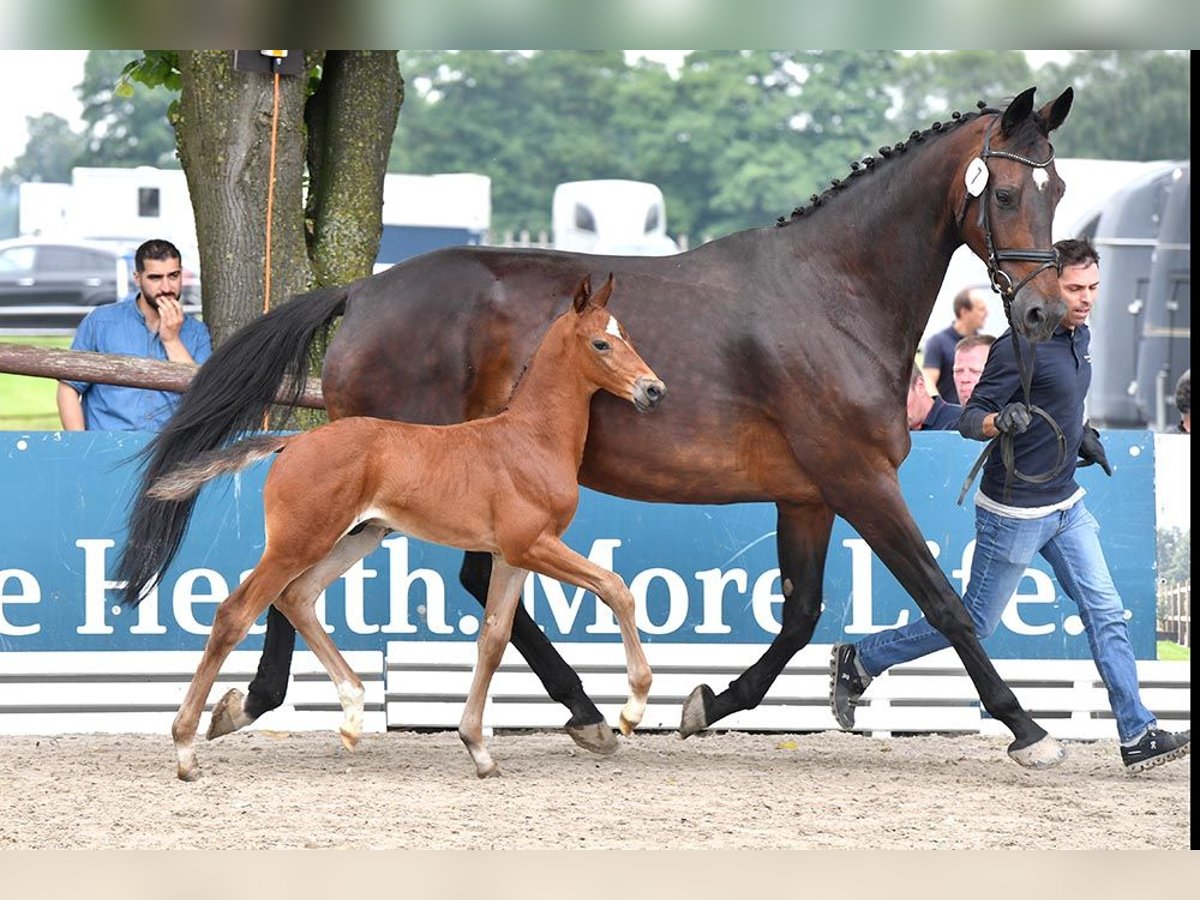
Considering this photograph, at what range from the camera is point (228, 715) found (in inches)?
266

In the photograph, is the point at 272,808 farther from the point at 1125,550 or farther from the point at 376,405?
the point at 1125,550

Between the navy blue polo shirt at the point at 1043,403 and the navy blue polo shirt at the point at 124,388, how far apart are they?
3.79 metres

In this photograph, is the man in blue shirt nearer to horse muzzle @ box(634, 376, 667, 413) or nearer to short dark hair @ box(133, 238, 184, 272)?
short dark hair @ box(133, 238, 184, 272)

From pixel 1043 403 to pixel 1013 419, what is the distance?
0.99 feet

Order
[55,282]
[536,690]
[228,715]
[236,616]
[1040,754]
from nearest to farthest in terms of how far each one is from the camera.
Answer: [236,616]
[1040,754]
[228,715]
[536,690]
[55,282]

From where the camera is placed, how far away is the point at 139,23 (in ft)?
17.8

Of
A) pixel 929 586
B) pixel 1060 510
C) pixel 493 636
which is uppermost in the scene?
pixel 1060 510

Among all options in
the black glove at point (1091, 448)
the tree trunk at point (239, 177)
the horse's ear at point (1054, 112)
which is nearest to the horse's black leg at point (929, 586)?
the black glove at point (1091, 448)

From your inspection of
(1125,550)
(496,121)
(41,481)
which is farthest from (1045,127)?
(496,121)

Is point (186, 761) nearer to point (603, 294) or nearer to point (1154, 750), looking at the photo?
point (603, 294)

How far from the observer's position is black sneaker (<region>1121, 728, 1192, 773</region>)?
6777 millimetres

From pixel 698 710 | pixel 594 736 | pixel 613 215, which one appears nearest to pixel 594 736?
pixel 594 736

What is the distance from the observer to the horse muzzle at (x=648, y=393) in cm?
632

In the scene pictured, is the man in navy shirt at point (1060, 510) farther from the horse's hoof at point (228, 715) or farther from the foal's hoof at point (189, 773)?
the foal's hoof at point (189, 773)
